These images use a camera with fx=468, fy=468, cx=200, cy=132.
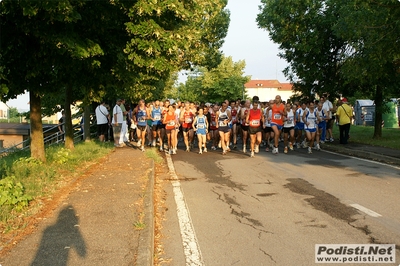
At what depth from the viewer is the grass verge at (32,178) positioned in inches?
264

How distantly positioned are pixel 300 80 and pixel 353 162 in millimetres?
11113

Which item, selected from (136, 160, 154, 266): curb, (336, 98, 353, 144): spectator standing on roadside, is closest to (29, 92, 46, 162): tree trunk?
(136, 160, 154, 266): curb

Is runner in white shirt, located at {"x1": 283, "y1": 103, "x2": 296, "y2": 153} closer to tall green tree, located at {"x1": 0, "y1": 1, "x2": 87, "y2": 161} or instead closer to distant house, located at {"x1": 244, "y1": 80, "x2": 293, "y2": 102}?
tall green tree, located at {"x1": 0, "y1": 1, "x2": 87, "y2": 161}

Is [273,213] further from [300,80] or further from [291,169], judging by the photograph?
[300,80]

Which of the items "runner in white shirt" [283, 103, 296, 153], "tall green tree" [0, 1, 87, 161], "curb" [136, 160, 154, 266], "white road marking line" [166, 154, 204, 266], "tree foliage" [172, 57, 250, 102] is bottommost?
"white road marking line" [166, 154, 204, 266]

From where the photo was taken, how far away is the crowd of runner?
637 inches

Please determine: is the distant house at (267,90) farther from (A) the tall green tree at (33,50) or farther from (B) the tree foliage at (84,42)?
(A) the tall green tree at (33,50)

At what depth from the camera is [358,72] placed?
14.8m

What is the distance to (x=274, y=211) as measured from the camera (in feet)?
24.2

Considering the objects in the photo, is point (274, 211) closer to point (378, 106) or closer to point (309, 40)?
point (378, 106)

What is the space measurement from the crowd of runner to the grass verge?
299cm

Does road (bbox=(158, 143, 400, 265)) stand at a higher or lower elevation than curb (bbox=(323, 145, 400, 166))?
lower

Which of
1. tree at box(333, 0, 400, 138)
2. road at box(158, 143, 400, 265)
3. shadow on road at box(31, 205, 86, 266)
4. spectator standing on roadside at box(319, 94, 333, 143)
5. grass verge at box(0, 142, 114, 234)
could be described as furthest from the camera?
spectator standing on roadside at box(319, 94, 333, 143)

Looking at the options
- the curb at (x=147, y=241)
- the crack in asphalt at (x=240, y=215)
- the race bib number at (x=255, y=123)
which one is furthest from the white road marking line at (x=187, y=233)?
the race bib number at (x=255, y=123)
